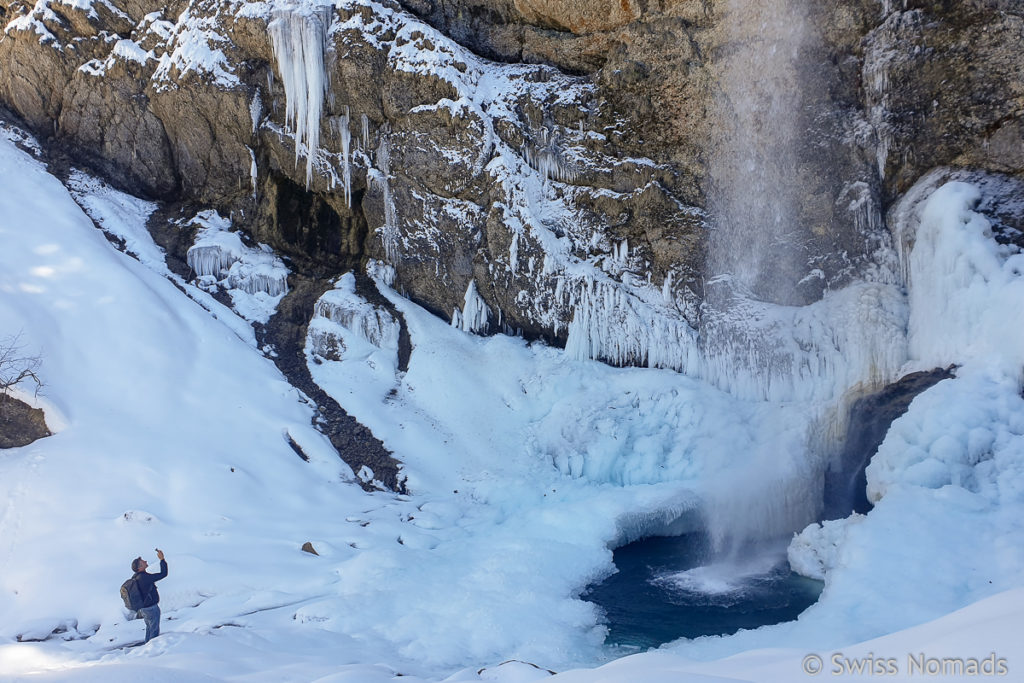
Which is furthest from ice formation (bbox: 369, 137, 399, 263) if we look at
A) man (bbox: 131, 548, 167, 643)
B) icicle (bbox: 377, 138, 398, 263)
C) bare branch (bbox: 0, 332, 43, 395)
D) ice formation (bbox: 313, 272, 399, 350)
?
man (bbox: 131, 548, 167, 643)

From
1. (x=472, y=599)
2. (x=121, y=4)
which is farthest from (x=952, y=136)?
(x=121, y=4)

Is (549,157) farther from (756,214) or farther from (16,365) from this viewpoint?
(16,365)

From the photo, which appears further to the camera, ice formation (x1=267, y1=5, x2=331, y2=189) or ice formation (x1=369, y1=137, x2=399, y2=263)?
ice formation (x1=369, y1=137, x2=399, y2=263)

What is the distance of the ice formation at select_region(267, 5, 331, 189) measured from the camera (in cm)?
1697

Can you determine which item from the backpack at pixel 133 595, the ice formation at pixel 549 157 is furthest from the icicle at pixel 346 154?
the backpack at pixel 133 595

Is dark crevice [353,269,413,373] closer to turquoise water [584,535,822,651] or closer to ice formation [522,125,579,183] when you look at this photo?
ice formation [522,125,579,183]

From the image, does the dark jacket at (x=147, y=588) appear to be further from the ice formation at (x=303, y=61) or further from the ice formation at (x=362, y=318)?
the ice formation at (x=303, y=61)

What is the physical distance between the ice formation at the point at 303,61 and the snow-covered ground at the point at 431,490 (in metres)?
4.57

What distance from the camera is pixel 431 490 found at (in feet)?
45.6

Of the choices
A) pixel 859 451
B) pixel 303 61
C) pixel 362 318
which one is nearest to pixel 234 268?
pixel 362 318

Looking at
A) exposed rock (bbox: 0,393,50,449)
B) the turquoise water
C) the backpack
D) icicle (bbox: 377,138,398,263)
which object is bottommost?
the turquoise water

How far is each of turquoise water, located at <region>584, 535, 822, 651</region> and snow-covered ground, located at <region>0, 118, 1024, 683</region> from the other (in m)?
0.40

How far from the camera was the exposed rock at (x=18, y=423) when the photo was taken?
37.7ft

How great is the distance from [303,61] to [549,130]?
6.23 m
